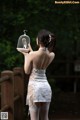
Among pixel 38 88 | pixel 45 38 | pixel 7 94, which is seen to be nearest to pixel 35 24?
pixel 7 94

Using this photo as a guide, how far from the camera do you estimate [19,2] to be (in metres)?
13.6

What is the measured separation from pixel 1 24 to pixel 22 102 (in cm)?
299

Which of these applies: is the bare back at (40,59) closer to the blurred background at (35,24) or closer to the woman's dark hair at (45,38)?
the woman's dark hair at (45,38)

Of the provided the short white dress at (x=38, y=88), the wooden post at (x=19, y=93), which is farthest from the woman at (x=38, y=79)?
the wooden post at (x=19, y=93)

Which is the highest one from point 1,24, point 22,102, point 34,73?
point 1,24

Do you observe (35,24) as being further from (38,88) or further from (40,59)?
(38,88)

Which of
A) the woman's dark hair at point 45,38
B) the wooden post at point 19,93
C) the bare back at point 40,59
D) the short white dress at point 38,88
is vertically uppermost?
the woman's dark hair at point 45,38

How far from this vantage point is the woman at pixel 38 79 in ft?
23.1

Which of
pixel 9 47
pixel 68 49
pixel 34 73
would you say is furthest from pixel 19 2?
pixel 34 73

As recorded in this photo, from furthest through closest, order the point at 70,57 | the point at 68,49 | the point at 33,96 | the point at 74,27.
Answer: the point at 70,57 < the point at 68,49 < the point at 74,27 < the point at 33,96

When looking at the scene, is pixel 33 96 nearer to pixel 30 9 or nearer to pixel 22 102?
pixel 22 102

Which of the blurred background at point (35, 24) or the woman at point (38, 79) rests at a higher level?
the blurred background at point (35, 24)

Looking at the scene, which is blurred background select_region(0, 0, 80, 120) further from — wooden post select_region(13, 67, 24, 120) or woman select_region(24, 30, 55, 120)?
woman select_region(24, 30, 55, 120)

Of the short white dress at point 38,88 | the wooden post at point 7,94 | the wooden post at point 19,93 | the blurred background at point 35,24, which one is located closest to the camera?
the short white dress at point 38,88
